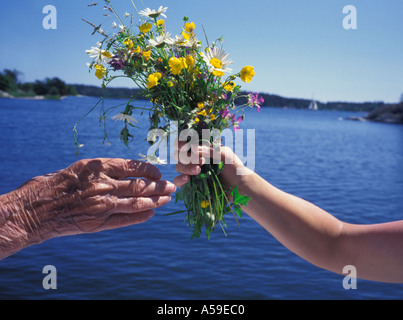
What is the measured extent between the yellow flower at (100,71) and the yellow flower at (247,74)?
0.67 meters

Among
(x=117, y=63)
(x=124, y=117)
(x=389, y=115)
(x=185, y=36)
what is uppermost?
(x=389, y=115)

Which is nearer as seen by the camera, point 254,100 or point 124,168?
point 124,168

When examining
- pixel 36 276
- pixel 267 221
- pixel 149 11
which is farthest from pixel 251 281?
pixel 149 11

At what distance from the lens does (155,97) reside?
1.96 metres

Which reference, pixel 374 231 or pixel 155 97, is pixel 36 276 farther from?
pixel 374 231

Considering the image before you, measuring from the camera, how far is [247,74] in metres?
1.83

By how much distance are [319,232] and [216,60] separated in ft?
2.84

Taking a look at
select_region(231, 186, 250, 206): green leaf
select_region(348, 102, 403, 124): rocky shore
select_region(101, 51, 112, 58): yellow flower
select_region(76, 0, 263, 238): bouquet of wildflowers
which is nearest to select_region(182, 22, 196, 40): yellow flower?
select_region(76, 0, 263, 238): bouquet of wildflowers

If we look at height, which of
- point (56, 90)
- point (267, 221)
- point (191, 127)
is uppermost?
point (56, 90)

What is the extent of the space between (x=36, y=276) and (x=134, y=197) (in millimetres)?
Answer: 5380

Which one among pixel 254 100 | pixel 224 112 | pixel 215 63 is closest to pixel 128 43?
pixel 215 63

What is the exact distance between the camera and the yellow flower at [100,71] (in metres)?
1.99

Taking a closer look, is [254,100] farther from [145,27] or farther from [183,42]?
[145,27]

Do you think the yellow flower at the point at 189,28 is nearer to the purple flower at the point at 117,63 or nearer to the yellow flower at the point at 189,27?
the yellow flower at the point at 189,27
